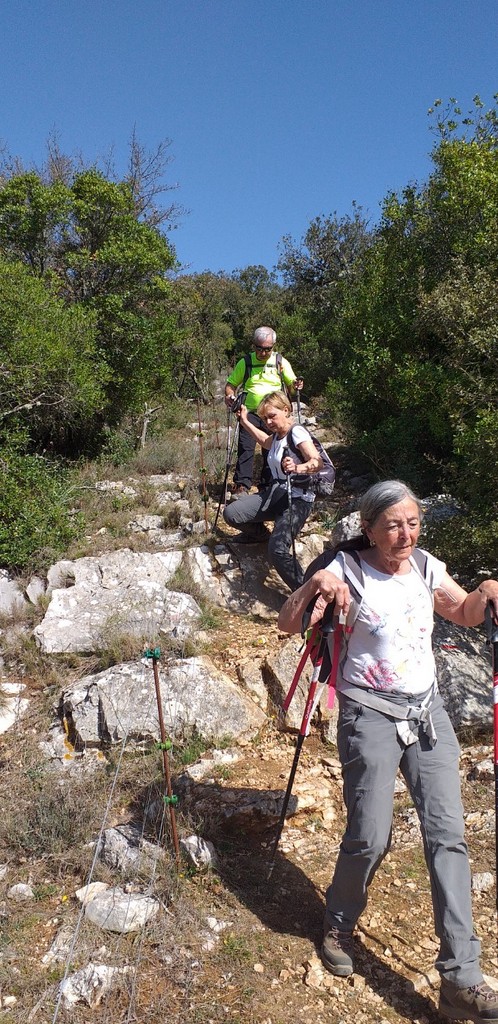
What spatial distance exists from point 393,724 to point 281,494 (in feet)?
11.8

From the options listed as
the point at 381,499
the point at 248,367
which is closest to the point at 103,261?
the point at 248,367

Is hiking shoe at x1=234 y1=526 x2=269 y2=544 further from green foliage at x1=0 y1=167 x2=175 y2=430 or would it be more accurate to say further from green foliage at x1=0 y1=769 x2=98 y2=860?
green foliage at x1=0 y1=167 x2=175 y2=430

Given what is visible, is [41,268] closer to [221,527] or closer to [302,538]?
[221,527]

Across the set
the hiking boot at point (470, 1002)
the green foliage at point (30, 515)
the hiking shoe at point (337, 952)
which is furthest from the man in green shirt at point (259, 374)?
the hiking boot at point (470, 1002)

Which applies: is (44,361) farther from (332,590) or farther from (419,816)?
(419,816)

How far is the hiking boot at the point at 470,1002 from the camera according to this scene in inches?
104

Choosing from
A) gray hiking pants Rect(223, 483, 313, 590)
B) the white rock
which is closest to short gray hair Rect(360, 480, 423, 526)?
the white rock

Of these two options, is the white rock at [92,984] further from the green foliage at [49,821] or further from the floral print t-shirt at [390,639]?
the floral print t-shirt at [390,639]

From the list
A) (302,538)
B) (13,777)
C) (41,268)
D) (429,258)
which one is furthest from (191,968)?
(41,268)

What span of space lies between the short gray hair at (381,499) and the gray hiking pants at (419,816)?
777mm

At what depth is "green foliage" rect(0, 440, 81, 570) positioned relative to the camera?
7.46 metres

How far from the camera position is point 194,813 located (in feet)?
13.4

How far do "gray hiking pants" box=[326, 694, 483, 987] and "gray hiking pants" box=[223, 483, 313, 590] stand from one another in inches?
123

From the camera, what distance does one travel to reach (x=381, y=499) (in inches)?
121
